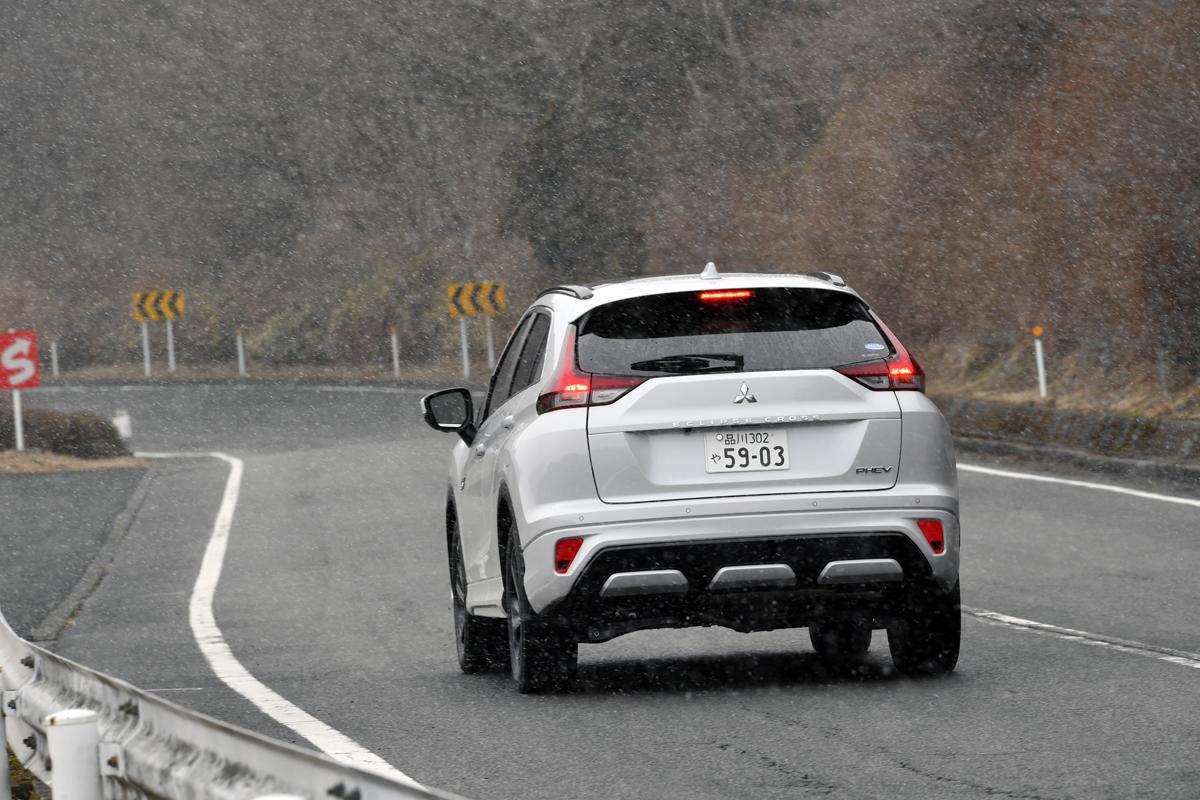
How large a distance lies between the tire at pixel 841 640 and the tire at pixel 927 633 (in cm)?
60

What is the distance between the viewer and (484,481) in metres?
9.34

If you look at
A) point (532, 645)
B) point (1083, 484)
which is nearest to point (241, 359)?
point (1083, 484)

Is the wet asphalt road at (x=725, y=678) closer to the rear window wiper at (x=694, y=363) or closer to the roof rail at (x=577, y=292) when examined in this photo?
the rear window wiper at (x=694, y=363)

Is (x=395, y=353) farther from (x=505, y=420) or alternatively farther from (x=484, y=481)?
(x=505, y=420)

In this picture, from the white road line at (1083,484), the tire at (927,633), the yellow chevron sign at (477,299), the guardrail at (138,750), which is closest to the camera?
the guardrail at (138,750)

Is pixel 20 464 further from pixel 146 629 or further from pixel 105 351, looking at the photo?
pixel 105 351

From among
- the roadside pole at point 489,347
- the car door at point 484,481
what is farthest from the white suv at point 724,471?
the roadside pole at point 489,347

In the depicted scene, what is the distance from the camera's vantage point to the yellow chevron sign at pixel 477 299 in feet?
138

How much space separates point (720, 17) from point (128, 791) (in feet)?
143

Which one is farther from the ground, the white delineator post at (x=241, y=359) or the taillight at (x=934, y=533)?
the taillight at (x=934, y=533)

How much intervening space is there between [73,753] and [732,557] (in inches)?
136

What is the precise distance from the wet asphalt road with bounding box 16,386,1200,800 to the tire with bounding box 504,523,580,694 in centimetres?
12

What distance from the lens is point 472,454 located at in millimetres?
9852

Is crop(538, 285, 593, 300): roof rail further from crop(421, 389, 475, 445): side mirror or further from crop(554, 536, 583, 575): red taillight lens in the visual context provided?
crop(554, 536, 583, 575): red taillight lens
